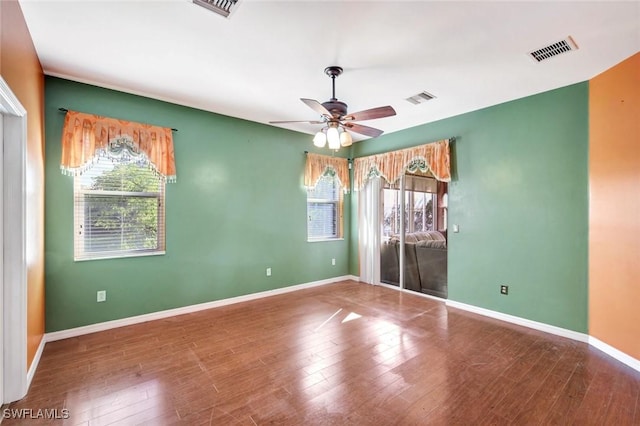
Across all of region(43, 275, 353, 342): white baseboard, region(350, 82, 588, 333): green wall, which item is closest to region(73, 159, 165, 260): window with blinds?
region(43, 275, 353, 342): white baseboard

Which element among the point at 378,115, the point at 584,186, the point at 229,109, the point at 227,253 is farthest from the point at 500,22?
the point at 227,253

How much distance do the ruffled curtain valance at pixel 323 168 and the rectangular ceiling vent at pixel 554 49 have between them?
11.1 feet

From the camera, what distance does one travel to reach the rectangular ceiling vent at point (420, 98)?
11.8ft

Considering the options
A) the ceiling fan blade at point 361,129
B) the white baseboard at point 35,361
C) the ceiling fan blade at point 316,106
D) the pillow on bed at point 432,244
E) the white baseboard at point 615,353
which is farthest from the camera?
the pillow on bed at point 432,244

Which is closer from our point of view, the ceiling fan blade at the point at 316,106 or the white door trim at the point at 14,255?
the white door trim at the point at 14,255

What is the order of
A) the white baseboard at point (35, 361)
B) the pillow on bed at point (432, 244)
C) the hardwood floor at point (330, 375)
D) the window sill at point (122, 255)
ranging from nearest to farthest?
the hardwood floor at point (330, 375)
the white baseboard at point (35, 361)
the window sill at point (122, 255)
the pillow on bed at point (432, 244)

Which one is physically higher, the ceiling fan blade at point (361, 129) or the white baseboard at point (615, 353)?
the ceiling fan blade at point (361, 129)

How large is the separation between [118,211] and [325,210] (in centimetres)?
339

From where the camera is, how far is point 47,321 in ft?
10.3

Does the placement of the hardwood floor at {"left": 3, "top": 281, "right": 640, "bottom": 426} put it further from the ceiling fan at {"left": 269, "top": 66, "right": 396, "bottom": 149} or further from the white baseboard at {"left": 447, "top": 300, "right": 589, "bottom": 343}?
the ceiling fan at {"left": 269, "top": 66, "right": 396, "bottom": 149}

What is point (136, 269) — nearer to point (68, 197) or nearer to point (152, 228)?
point (152, 228)

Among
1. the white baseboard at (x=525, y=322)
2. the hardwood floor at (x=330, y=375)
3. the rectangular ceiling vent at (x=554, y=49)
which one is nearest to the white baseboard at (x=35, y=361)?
the hardwood floor at (x=330, y=375)

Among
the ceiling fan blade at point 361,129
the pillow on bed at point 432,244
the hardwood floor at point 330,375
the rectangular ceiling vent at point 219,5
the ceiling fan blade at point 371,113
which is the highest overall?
the rectangular ceiling vent at point 219,5

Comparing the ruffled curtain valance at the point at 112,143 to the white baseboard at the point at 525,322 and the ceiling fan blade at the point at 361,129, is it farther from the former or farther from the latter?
the white baseboard at the point at 525,322
